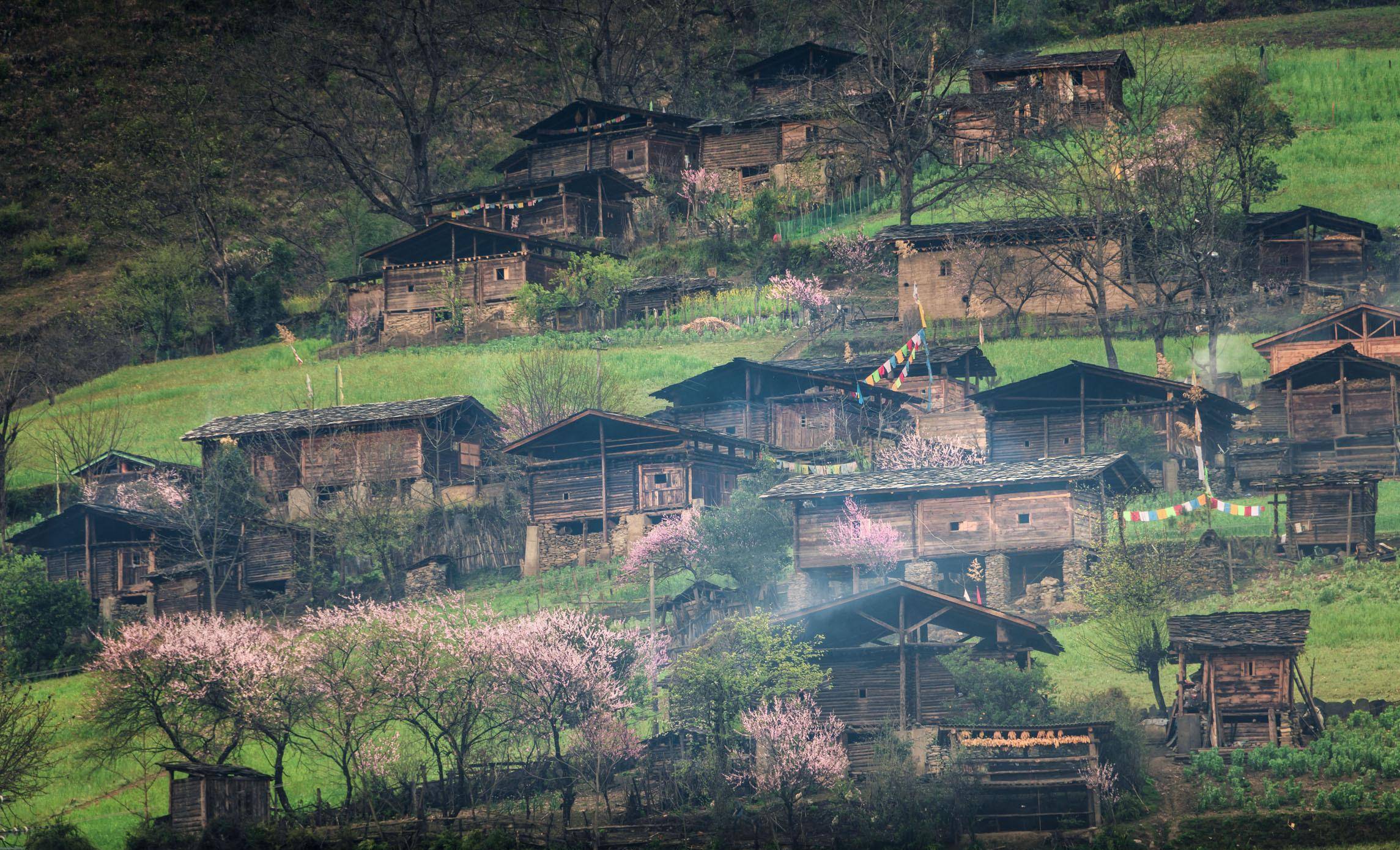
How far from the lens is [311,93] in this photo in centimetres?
12888

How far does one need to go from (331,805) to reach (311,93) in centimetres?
9788

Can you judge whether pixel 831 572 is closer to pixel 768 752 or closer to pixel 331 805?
pixel 768 752

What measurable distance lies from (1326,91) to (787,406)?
5206 cm

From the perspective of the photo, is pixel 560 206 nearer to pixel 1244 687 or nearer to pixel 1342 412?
pixel 1342 412

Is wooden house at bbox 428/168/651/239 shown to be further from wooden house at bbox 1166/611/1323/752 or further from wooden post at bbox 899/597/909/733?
wooden house at bbox 1166/611/1323/752

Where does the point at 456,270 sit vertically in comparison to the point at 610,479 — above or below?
above

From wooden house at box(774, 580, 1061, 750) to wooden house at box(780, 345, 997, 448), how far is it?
21797mm

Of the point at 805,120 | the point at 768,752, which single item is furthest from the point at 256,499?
the point at 805,120

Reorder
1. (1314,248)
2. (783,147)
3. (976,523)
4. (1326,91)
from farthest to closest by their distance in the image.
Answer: (1326,91)
(783,147)
(1314,248)
(976,523)

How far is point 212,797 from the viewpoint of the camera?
38.0 meters

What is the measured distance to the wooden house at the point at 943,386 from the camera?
6209 centimetres

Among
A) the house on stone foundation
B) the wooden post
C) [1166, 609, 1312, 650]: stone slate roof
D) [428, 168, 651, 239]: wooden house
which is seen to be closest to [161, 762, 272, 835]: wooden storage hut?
the house on stone foundation

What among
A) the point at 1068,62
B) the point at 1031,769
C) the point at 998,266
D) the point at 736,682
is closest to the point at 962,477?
the point at 736,682

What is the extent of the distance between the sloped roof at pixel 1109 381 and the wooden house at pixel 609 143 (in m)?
39.6
